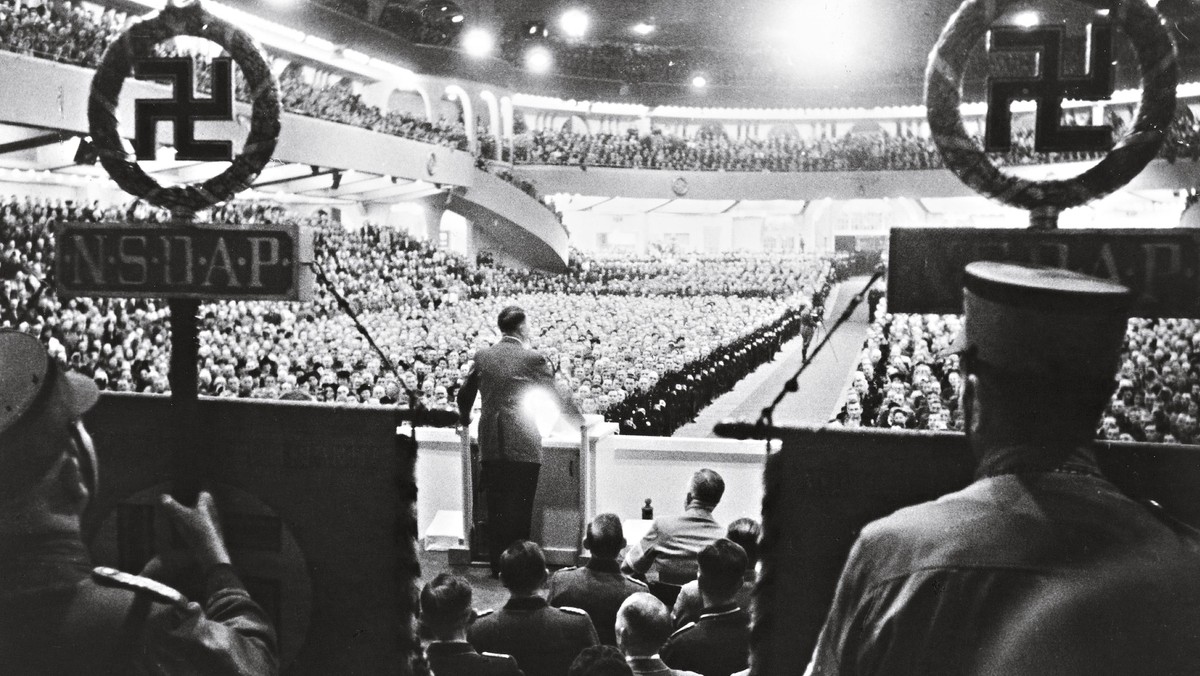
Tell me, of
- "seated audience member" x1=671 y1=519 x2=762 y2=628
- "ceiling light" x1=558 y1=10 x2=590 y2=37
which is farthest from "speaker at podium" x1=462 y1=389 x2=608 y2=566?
"ceiling light" x1=558 y1=10 x2=590 y2=37

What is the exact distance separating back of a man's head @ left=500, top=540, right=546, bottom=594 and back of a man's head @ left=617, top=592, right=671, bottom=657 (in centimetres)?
42

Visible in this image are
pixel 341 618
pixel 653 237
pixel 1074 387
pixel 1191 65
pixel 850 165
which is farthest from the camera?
pixel 653 237

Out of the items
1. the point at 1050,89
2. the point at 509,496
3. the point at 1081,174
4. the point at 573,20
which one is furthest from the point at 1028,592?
the point at 573,20

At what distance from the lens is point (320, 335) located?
1513 cm

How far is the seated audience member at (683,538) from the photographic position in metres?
4.55

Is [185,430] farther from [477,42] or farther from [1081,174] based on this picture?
[477,42]

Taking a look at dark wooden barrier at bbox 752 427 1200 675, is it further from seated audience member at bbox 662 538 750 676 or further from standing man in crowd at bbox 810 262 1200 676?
seated audience member at bbox 662 538 750 676

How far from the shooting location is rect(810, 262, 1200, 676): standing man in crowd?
5.15ft

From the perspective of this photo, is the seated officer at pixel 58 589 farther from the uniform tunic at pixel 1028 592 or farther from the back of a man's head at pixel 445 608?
the uniform tunic at pixel 1028 592

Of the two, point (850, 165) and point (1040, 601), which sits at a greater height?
point (850, 165)

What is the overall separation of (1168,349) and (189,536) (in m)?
12.5

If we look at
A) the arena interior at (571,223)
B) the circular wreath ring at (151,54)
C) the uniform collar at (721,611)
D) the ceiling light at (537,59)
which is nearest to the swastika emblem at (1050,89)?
the arena interior at (571,223)

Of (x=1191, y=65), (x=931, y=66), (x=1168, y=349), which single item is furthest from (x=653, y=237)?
(x=931, y=66)

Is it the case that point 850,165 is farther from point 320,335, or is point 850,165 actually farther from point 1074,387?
point 1074,387
